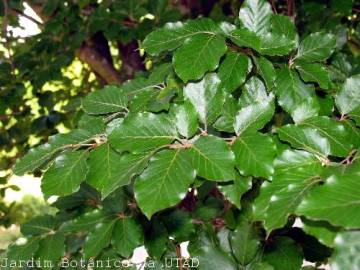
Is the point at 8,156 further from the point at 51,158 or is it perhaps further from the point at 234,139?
the point at 234,139

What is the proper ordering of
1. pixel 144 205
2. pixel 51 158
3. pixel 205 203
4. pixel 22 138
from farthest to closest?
1. pixel 22 138
2. pixel 205 203
3. pixel 51 158
4. pixel 144 205

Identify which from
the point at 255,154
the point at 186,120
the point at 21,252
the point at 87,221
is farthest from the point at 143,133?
the point at 21,252

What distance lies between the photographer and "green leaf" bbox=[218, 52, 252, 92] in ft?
2.42

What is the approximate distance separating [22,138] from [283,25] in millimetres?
1711

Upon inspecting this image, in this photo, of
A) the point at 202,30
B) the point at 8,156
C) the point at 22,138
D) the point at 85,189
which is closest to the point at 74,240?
the point at 85,189

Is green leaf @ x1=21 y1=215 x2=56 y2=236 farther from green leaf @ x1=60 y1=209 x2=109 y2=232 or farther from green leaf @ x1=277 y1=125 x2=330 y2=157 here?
green leaf @ x1=277 y1=125 x2=330 y2=157

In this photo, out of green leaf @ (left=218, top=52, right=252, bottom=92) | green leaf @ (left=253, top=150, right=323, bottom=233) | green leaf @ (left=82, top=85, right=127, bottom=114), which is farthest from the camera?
green leaf @ (left=82, top=85, right=127, bottom=114)

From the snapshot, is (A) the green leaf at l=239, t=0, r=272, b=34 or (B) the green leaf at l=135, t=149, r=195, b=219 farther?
(A) the green leaf at l=239, t=0, r=272, b=34

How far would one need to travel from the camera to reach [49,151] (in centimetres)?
76

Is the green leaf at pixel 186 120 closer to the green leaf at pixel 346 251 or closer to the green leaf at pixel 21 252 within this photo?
the green leaf at pixel 346 251

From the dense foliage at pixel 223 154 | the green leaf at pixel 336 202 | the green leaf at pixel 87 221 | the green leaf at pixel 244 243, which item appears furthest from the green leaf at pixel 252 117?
the green leaf at pixel 87 221

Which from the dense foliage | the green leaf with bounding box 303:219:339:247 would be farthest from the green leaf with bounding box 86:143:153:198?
the green leaf with bounding box 303:219:339:247

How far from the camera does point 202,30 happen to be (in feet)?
2.36

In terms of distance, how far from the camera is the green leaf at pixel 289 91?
30.3 inches
